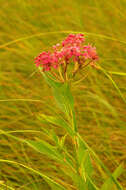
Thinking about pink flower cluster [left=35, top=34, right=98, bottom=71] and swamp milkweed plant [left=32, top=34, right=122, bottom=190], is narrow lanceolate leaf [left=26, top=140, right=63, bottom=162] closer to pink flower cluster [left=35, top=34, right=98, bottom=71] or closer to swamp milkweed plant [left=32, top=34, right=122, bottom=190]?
swamp milkweed plant [left=32, top=34, right=122, bottom=190]

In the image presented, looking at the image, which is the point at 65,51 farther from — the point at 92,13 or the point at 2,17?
the point at 2,17

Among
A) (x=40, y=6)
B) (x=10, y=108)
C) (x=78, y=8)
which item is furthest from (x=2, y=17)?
(x=10, y=108)

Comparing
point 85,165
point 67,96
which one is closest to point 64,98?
point 67,96

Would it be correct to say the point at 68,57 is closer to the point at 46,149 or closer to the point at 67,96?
the point at 67,96

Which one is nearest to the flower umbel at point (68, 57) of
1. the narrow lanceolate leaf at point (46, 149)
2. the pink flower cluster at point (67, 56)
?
the pink flower cluster at point (67, 56)

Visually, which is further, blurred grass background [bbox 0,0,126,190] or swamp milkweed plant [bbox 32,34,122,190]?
blurred grass background [bbox 0,0,126,190]

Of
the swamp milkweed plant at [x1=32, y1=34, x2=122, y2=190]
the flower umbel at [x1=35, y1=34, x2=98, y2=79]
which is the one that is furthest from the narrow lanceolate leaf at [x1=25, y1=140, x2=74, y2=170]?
the flower umbel at [x1=35, y1=34, x2=98, y2=79]

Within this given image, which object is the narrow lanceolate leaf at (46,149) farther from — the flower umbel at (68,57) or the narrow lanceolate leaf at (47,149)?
the flower umbel at (68,57)

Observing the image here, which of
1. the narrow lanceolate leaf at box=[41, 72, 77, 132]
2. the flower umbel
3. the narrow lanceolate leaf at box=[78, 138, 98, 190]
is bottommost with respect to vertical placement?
the narrow lanceolate leaf at box=[78, 138, 98, 190]
